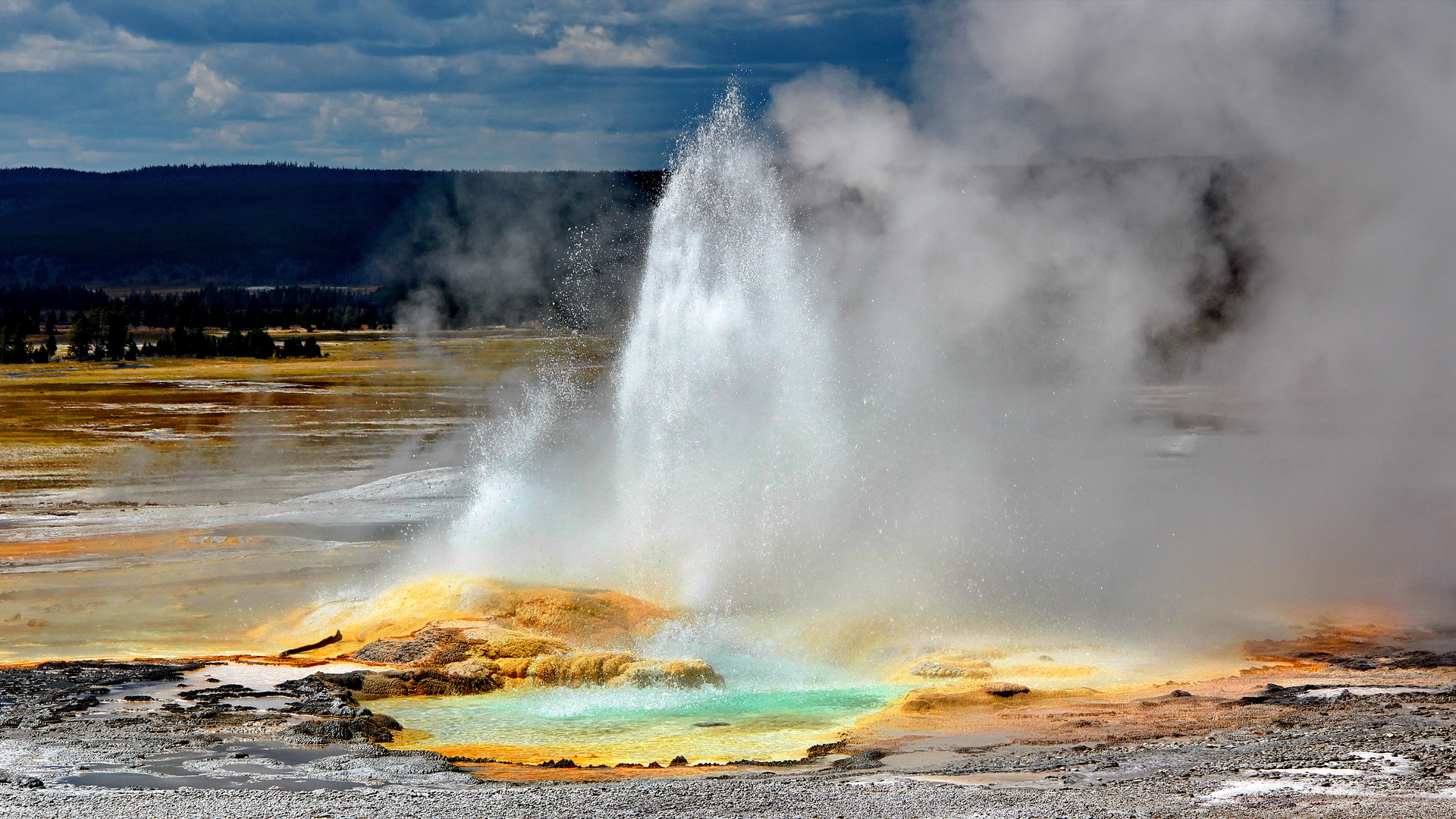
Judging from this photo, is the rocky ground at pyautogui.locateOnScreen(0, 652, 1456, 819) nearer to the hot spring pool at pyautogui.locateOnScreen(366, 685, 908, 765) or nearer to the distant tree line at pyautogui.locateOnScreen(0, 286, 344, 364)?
the hot spring pool at pyautogui.locateOnScreen(366, 685, 908, 765)

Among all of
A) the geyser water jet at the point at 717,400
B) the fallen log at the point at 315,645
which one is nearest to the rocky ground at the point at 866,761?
the fallen log at the point at 315,645

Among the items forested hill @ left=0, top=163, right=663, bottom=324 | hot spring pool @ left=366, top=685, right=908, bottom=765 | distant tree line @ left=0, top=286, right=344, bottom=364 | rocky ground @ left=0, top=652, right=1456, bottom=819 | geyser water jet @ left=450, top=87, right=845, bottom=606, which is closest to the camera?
rocky ground @ left=0, top=652, right=1456, bottom=819

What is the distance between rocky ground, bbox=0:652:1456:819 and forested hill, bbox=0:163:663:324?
52.4 meters

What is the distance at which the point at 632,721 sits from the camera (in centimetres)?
990

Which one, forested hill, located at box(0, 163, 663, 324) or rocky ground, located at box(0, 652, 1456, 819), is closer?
rocky ground, located at box(0, 652, 1456, 819)

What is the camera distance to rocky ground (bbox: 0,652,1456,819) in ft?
23.6

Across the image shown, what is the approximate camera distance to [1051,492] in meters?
19.4

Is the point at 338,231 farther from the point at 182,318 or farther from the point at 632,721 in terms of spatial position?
the point at 632,721

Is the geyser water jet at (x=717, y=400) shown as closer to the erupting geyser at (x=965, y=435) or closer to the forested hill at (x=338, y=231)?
the erupting geyser at (x=965, y=435)

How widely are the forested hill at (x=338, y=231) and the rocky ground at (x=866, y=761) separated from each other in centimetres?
5239

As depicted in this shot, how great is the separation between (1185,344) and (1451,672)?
2661 centimetres

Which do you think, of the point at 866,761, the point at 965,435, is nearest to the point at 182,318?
the point at 965,435

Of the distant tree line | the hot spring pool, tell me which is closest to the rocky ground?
the hot spring pool

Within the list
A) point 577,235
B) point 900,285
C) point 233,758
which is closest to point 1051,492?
point 900,285
